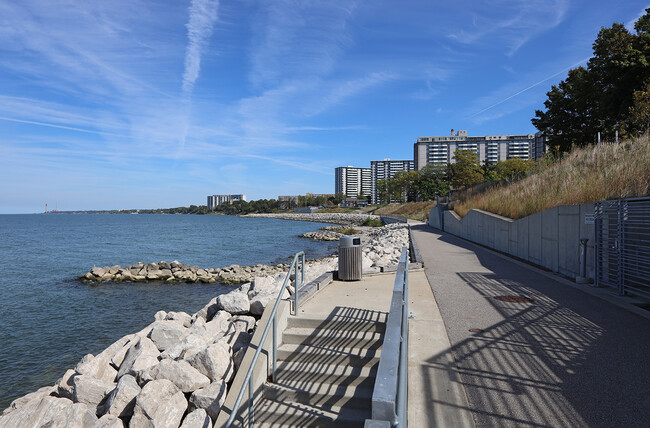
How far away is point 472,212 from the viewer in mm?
20219

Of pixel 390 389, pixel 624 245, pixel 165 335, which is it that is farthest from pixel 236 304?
pixel 624 245

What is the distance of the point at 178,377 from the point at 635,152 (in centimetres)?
1596

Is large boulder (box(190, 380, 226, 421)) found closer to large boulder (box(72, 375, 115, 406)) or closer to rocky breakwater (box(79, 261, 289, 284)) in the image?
large boulder (box(72, 375, 115, 406))

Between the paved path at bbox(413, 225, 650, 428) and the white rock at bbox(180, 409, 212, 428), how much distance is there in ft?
10.5

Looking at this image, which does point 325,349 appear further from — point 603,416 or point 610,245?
point 610,245

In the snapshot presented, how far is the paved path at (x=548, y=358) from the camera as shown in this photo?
360 centimetres

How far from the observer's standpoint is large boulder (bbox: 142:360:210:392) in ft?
18.9

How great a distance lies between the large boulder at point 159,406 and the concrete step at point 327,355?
5.14 feet

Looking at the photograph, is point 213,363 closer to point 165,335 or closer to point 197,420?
point 197,420

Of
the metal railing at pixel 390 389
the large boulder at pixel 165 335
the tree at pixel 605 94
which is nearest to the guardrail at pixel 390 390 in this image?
the metal railing at pixel 390 389

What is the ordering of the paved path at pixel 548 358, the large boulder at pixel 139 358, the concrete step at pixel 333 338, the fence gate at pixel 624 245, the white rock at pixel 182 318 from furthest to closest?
the white rock at pixel 182 318 < the fence gate at pixel 624 245 < the large boulder at pixel 139 358 < the concrete step at pixel 333 338 < the paved path at pixel 548 358

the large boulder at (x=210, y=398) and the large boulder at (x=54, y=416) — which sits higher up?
the large boulder at (x=210, y=398)

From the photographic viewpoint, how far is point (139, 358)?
646 centimetres

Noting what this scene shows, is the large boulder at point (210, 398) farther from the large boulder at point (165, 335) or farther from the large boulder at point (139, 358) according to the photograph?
the large boulder at point (165, 335)
